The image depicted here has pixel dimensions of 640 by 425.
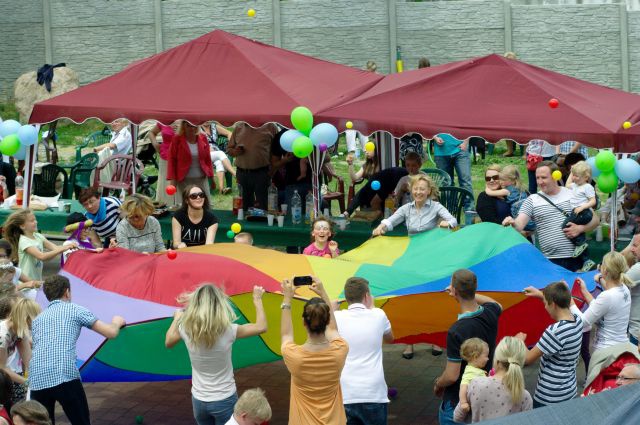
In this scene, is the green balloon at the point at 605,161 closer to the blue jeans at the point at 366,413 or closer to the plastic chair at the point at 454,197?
the plastic chair at the point at 454,197

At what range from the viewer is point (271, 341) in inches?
323

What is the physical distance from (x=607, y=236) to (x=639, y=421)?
723cm

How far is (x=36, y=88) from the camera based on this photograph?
23.7m

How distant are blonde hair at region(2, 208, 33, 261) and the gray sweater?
804 mm

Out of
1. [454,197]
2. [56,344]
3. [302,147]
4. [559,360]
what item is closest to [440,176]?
[454,197]

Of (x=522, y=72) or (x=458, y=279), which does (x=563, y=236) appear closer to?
(x=522, y=72)

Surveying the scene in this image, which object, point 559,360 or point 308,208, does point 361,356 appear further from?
point 308,208

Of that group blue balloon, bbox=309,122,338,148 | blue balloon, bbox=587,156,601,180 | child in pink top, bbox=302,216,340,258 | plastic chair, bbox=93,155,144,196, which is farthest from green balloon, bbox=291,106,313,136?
plastic chair, bbox=93,155,144,196

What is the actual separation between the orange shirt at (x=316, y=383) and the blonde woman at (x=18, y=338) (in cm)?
200

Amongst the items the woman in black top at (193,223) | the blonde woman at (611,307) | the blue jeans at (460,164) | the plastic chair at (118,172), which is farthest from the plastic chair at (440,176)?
the blonde woman at (611,307)

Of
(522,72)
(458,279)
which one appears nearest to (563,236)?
(522,72)

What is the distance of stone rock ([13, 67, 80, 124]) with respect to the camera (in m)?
23.4

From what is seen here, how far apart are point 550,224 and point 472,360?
3.59m

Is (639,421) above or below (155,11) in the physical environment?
below
